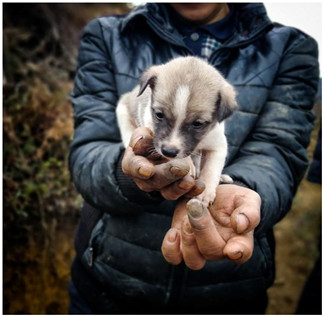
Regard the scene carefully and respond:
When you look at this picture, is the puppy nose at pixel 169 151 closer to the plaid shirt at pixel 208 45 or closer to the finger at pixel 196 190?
the finger at pixel 196 190

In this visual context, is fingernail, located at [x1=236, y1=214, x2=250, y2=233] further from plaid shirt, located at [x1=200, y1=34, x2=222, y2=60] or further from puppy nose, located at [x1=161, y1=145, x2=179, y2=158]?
plaid shirt, located at [x1=200, y1=34, x2=222, y2=60]

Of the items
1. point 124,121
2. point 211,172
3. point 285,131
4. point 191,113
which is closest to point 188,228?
point 211,172

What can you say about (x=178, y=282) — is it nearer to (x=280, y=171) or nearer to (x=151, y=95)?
(x=280, y=171)

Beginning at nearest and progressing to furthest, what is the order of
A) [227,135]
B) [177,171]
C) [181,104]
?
[177,171] → [181,104] → [227,135]

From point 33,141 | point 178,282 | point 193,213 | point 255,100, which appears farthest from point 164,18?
point 33,141

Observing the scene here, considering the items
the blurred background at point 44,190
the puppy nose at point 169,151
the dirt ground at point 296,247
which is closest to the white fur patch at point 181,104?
the puppy nose at point 169,151

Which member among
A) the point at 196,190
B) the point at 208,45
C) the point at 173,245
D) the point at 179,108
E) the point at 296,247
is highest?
the point at 208,45

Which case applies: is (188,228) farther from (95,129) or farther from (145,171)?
(95,129)
